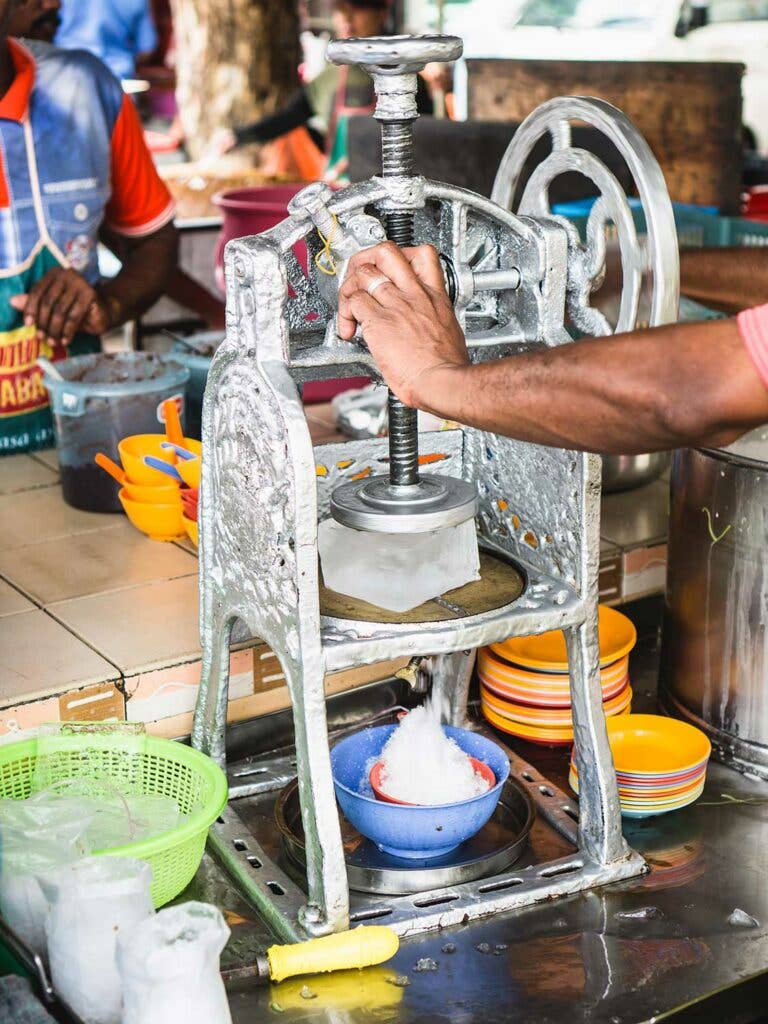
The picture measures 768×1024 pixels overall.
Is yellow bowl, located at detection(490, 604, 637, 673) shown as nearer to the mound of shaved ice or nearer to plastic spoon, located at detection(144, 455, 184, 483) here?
the mound of shaved ice

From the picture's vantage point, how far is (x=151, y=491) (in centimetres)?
277

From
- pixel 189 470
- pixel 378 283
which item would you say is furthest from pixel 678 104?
pixel 378 283

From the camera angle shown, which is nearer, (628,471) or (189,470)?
(189,470)

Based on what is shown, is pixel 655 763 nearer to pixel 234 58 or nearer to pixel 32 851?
pixel 32 851

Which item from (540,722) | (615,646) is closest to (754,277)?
(615,646)

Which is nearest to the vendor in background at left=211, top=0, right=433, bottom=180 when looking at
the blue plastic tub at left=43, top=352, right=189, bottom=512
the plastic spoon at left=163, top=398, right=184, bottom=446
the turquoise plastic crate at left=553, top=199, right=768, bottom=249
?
the turquoise plastic crate at left=553, top=199, right=768, bottom=249

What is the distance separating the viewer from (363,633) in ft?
5.96

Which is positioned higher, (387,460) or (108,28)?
(108,28)

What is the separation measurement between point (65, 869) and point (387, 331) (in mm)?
788

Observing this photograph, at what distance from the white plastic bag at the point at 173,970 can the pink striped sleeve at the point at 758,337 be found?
88 centimetres

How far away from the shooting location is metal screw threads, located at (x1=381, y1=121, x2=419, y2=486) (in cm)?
173

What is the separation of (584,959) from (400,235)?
41.9 inches

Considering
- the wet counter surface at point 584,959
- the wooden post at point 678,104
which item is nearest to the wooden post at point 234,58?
the wooden post at point 678,104

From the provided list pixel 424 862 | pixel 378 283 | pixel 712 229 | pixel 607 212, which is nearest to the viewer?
pixel 378 283
